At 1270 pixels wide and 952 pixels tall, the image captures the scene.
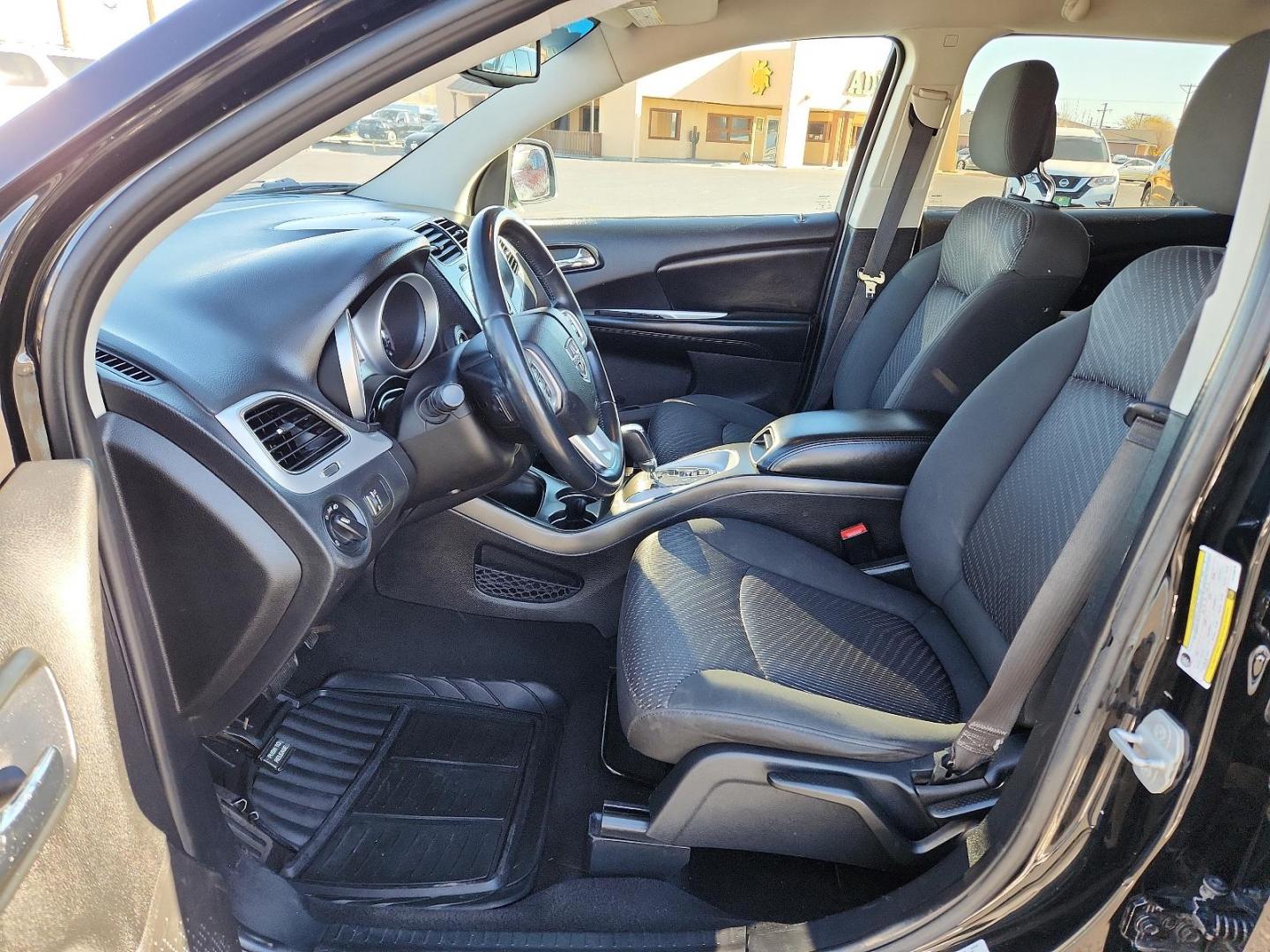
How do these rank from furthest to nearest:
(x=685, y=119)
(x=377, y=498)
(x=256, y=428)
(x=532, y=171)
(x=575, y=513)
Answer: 1. (x=685, y=119)
2. (x=532, y=171)
3. (x=575, y=513)
4. (x=377, y=498)
5. (x=256, y=428)

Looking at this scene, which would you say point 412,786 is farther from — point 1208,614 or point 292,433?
point 1208,614

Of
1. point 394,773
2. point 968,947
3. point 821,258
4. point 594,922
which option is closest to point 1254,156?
point 968,947

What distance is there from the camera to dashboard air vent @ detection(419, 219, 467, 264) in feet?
6.19

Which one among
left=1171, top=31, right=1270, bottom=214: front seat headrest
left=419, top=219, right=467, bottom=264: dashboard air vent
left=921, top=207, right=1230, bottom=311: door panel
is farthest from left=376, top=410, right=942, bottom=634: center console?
left=921, top=207, right=1230, bottom=311: door panel

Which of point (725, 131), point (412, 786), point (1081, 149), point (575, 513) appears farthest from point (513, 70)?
point (1081, 149)

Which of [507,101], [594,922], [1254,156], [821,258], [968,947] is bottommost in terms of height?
[594,922]

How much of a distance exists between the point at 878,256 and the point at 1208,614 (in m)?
2.24

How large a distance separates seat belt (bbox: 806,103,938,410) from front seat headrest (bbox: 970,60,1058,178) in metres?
0.51

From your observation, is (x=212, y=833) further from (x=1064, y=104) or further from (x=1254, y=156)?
(x=1064, y=104)

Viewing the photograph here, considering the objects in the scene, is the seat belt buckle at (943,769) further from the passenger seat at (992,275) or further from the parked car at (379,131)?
the parked car at (379,131)

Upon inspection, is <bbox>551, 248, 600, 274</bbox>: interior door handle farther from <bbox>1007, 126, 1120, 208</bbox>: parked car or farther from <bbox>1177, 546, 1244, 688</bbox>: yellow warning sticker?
<bbox>1177, 546, 1244, 688</bbox>: yellow warning sticker

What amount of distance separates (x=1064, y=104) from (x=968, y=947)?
2050 mm

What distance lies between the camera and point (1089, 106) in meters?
2.73

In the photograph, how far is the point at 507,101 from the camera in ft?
7.89
